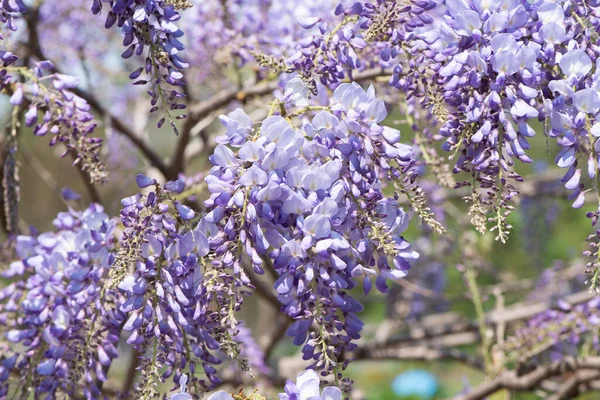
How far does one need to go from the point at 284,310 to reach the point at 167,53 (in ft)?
1.32

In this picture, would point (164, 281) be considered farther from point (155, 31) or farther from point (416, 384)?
point (416, 384)

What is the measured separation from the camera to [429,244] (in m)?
2.71

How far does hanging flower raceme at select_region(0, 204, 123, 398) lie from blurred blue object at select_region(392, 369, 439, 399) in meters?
2.85

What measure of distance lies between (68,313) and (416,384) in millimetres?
3061

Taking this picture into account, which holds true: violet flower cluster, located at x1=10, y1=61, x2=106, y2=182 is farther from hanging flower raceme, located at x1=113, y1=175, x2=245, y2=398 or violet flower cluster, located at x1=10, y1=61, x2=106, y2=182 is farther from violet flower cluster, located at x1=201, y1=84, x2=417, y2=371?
violet flower cluster, located at x1=201, y1=84, x2=417, y2=371

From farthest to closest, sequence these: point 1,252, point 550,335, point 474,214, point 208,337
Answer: point 550,335, point 1,252, point 208,337, point 474,214

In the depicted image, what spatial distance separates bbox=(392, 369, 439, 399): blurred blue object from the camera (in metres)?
3.83

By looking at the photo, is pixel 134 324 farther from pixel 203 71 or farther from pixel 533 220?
pixel 533 220

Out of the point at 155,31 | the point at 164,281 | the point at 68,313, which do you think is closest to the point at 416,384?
the point at 68,313

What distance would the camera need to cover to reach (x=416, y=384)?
3.96 metres

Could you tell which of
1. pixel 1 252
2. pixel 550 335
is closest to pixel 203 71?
pixel 1 252

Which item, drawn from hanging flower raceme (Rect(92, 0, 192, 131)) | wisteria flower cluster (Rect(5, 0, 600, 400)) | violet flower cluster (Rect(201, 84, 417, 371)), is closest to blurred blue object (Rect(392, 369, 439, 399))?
wisteria flower cluster (Rect(5, 0, 600, 400))

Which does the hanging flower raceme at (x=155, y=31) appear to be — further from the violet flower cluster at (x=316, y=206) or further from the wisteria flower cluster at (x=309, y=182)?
the violet flower cluster at (x=316, y=206)

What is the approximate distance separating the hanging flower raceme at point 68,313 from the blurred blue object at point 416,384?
2.85m
